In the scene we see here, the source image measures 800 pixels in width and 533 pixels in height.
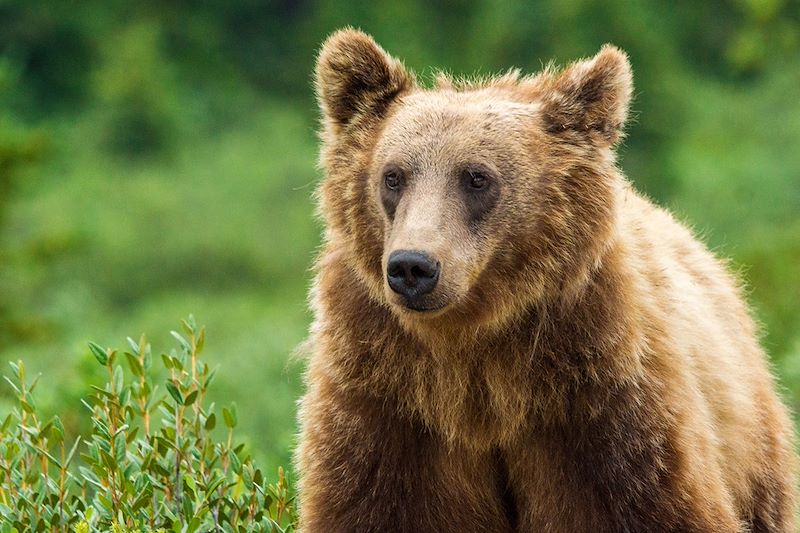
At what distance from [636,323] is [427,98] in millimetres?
1157

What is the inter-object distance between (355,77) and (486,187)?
2.63 ft

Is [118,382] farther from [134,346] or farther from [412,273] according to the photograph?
[412,273]

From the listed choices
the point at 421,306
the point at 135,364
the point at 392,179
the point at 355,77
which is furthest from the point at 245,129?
the point at 421,306

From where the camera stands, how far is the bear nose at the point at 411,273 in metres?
5.45

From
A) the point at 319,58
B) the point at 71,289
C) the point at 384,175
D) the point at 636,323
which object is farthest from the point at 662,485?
the point at 71,289

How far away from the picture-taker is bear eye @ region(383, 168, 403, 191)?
587cm

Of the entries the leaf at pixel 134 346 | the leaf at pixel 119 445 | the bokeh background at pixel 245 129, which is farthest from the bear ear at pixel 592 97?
the bokeh background at pixel 245 129

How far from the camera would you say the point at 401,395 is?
235 inches

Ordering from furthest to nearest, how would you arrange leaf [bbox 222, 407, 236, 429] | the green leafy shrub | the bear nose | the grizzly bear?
leaf [bbox 222, 407, 236, 429]
the grizzly bear
the green leafy shrub
the bear nose

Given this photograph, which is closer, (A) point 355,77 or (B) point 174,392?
(B) point 174,392

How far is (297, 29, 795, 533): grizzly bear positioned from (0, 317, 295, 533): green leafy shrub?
27cm

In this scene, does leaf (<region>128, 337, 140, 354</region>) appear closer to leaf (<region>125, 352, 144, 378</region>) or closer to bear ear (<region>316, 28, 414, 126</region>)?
leaf (<region>125, 352, 144, 378</region>)

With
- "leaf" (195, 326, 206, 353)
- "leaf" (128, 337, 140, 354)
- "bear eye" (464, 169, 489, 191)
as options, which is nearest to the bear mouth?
"bear eye" (464, 169, 489, 191)

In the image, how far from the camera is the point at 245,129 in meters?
29.9
